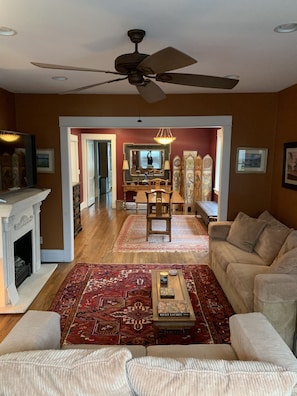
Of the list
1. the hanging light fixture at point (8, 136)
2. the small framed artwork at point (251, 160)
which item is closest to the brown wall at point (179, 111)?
the small framed artwork at point (251, 160)

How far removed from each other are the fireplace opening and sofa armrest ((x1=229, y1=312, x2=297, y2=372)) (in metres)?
2.97

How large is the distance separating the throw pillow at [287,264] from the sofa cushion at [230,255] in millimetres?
608

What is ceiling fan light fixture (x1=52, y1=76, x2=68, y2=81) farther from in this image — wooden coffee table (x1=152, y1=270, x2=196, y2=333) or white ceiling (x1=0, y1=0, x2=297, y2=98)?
wooden coffee table (x1=152, y1=270, x2=196, y2=333)

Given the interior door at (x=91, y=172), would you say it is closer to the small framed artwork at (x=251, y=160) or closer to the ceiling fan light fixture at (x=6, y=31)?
the small framed artwork at (x=251, y=160)

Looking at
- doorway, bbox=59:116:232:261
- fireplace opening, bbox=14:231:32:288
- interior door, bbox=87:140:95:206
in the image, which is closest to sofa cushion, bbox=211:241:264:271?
doorway, bbox=59:116:232:261

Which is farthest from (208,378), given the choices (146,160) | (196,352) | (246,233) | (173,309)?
(146,160)

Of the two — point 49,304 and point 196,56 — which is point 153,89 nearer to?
point 196,56

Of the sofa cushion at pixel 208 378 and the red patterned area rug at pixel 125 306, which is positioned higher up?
the sofa cushion at pixel 208 378

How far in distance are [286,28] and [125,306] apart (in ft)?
9.69

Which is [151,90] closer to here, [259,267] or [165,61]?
[165,61]

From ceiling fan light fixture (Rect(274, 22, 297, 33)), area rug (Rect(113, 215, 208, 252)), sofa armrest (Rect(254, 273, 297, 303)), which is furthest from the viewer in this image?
area rug (Rect(113, 215, 208, 252))

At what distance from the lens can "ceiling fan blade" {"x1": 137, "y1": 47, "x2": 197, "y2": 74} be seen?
5.23 ft

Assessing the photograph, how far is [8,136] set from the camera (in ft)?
11.9

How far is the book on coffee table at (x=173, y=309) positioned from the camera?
8.63 feet
